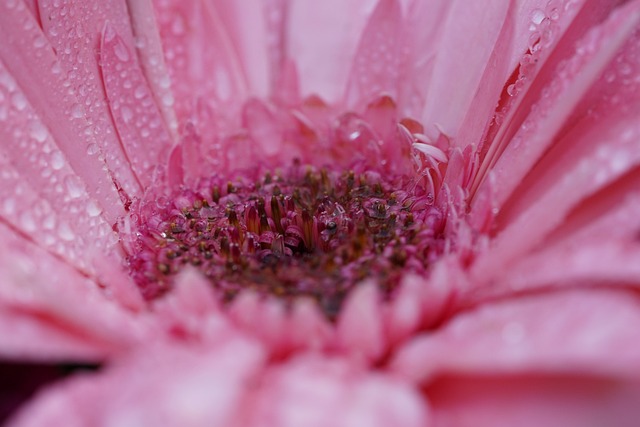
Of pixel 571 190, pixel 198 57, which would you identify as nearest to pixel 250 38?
pixel 198 57

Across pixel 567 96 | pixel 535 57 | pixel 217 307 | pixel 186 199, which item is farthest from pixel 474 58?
pixel 217 307

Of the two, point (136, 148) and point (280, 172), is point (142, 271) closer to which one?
point (136, 148)

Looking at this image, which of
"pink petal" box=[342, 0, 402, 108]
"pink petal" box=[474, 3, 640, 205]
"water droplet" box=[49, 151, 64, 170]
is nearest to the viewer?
"pink petal" box=[474, 3, 640, 205]

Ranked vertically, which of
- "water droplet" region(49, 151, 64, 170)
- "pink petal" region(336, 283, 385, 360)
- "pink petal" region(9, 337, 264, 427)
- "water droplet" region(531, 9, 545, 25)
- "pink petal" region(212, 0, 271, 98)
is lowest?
"pink petal" region(9, 337, 264, 427)

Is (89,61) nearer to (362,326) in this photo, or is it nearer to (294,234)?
(294,234)

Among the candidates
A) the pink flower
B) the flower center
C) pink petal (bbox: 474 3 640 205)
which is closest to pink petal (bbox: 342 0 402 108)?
the pink flower

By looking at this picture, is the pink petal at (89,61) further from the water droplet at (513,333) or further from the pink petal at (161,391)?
the water droplet at (513,333)

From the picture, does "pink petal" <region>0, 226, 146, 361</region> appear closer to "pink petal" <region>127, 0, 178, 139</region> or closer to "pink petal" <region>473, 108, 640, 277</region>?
"pink petal" <region>473, 108, 640, 277</region>

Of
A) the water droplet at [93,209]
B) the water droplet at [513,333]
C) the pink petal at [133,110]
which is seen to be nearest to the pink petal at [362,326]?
the water droplet at [513,333]
